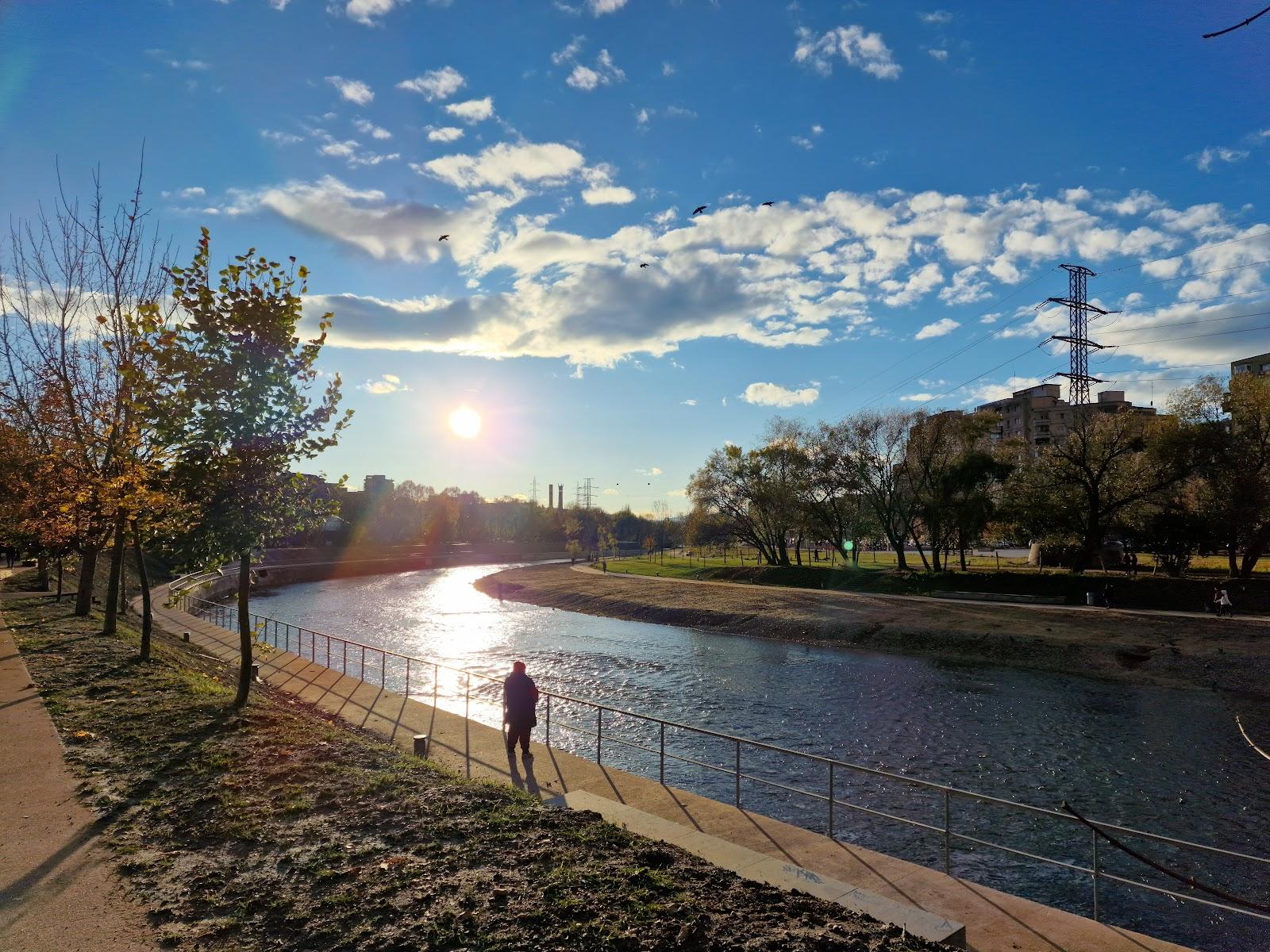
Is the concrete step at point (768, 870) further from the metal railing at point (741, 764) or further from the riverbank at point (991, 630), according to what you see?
the riverbank at point (991, 630)

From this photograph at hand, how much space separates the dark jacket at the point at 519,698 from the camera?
13.9m

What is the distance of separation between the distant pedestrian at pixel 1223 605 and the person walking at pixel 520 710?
35102mm

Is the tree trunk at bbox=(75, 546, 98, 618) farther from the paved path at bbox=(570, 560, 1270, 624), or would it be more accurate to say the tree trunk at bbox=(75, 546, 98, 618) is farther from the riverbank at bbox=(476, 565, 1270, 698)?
the paved path at bbox=(570, 560, 1270, 624)

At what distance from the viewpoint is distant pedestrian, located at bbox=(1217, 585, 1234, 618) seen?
113ft

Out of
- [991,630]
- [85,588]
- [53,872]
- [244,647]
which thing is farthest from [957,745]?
[85,588]

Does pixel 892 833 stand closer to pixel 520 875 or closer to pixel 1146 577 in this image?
pixel 520 875

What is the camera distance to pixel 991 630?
119 ft

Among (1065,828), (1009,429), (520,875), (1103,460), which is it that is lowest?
(1065,828)

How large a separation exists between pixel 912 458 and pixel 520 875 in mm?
53812

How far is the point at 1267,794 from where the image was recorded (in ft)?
53.9

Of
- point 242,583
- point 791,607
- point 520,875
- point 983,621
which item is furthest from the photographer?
point 791,607

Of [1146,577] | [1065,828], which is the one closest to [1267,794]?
[1065,828]

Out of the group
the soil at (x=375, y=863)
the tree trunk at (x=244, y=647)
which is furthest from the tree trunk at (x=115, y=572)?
the soil at (x=375, y=863)

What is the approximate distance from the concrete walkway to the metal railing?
1.52 feet
